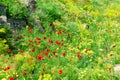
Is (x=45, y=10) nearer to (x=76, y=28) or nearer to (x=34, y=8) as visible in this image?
(x=34, y=8)

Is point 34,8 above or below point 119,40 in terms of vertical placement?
above

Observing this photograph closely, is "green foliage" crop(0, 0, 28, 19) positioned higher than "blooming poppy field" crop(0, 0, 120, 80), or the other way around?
"green foliage" crop(0, 0, 28, 19)

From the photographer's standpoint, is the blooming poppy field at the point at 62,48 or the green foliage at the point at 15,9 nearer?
the blooming poppy field at the point at 62,48

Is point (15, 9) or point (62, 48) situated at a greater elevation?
point (15, 9)

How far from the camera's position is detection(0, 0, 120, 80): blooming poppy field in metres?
7.89

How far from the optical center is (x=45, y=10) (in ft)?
40.4

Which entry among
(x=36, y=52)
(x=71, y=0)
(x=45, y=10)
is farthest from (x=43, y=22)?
(x=71, y=0)

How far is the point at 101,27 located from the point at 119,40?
5.70 feet

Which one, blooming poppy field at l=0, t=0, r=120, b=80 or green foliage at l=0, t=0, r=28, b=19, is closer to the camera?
blooming poppy field at l=0, t=0, r=120, b=80

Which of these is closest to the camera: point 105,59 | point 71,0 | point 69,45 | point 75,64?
point 75,64

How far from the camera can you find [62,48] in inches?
387

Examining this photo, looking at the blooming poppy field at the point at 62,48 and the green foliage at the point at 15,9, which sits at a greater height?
the green foliage at the point at 15,9

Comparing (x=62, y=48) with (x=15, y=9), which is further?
(x=15, y=9)

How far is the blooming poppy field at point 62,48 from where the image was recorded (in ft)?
25.9
